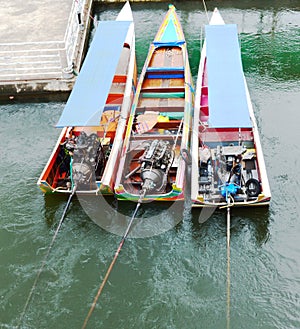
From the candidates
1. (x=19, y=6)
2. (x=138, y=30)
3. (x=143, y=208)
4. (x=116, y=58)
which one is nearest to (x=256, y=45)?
(x=138, y=30)

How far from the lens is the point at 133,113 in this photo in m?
12.2

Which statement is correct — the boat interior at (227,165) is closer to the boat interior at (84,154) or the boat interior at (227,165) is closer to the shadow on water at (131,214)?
the shadow on water at (131,214)

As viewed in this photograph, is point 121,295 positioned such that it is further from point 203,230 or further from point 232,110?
point 232,110

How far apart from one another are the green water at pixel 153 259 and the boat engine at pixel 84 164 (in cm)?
77

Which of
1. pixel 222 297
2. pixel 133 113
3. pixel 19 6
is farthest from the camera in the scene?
pixel 19 6

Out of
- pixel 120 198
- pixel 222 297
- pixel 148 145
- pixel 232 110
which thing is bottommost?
pixel 222 297

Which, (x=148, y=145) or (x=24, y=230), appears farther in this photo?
(x=148, y=145)

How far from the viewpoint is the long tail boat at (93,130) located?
10.4 m

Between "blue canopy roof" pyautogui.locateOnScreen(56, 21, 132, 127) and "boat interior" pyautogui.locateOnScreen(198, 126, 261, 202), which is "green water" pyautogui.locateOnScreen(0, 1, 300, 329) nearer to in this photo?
"boat interior" pyautogui.locateOnScreen(198, 126, 261, 202)

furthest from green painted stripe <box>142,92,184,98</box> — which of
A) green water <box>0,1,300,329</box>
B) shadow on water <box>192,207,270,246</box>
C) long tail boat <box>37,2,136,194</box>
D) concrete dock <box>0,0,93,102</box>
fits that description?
shadow on water <box>192,207,270,246</box>

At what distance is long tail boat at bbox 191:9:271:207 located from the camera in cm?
999

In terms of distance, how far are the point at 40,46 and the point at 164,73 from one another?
5400mm

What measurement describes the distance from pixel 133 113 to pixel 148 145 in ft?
5.01

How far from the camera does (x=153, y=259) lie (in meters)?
9.55
